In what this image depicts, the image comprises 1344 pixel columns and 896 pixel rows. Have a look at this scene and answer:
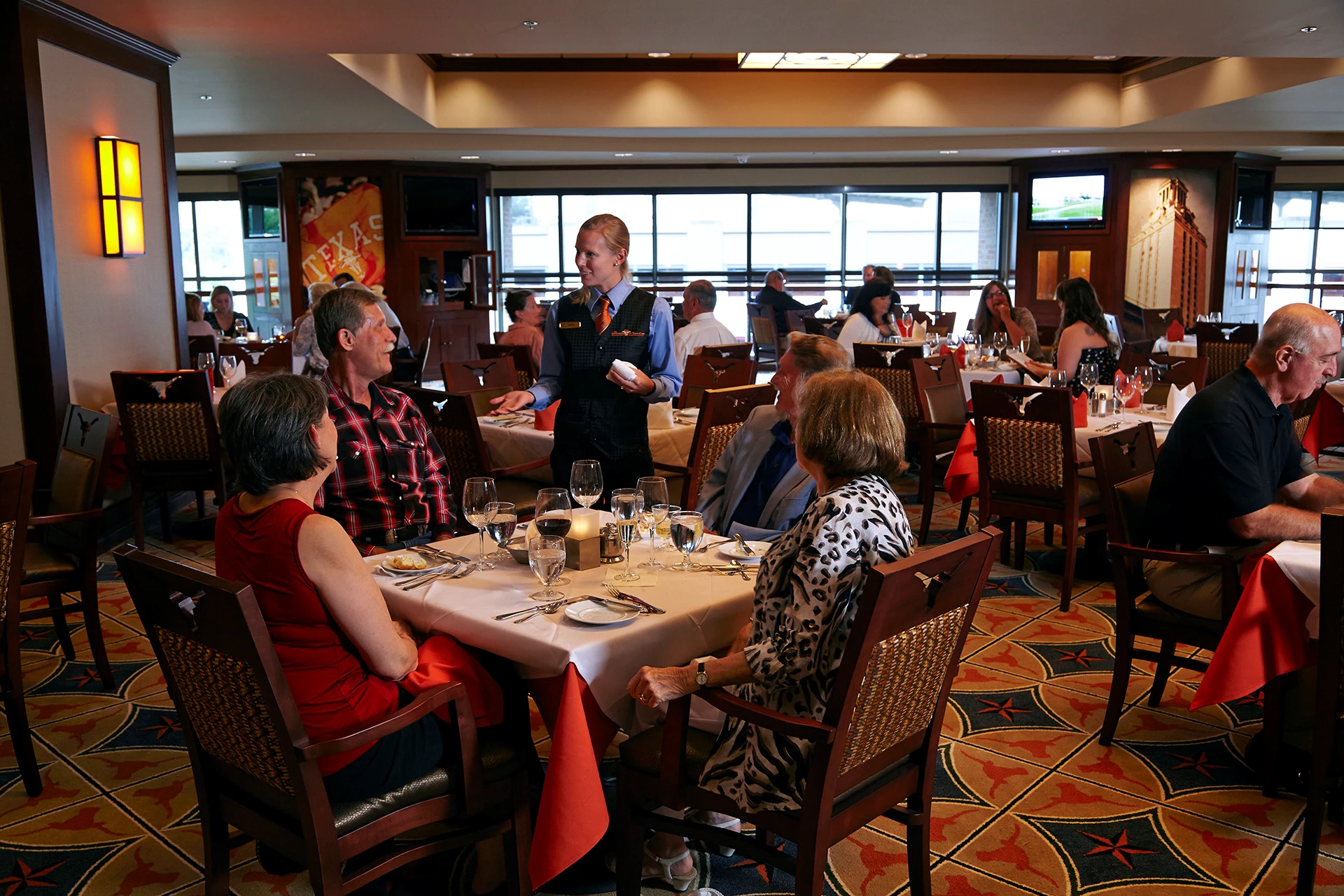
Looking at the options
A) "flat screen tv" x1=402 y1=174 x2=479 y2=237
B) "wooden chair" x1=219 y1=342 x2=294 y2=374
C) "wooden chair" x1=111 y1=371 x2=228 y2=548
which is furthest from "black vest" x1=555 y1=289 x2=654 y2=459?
"flat screen tv" x1=402 y1=174 x2=479 y2=237

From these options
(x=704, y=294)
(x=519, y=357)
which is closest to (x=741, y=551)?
(x=519, y=357)

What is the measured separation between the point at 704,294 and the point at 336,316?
18.5 ft

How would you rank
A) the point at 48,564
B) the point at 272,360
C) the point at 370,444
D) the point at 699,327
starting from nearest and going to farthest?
the point at 370,444 < the point at 48,564 < the point at 272,360 < the point at 699,327

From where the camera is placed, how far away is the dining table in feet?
6.89

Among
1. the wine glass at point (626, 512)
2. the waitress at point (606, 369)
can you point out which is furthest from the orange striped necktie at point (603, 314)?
the wine glass at point (626, 512)

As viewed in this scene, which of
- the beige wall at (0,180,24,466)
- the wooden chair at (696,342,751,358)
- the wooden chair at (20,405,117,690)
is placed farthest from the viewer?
the wooden chair at (696,342,751,358)

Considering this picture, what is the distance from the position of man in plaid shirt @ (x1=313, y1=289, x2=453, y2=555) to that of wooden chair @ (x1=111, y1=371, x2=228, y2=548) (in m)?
2.45

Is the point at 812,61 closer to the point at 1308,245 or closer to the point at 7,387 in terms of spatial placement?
the point at 7,387

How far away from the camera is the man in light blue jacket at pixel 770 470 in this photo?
10.4 feet

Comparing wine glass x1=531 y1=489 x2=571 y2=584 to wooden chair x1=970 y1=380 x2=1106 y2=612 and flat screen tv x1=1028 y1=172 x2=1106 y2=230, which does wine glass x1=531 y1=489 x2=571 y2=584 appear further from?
flat screen tv x1=1028 y1=172 x2=1106 y2=230

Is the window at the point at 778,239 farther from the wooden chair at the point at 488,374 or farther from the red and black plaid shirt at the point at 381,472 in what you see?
the red and black plaid shirt at the point at 381,472

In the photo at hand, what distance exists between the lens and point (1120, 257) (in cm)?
1410

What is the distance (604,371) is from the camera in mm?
3900

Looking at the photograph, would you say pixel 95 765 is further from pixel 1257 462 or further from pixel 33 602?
pixel 1257 462
